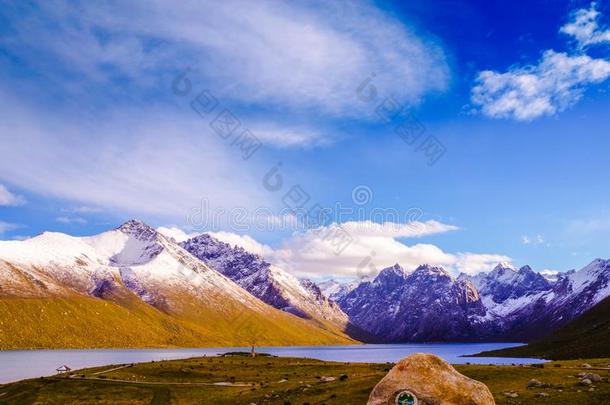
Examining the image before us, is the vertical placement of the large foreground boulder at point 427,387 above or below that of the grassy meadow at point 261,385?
above

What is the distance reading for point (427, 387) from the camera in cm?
2814

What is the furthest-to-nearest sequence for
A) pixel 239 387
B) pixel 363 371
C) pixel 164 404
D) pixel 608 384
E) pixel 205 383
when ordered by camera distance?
pixel 363 371
pixel 205 383
pixel 239 387
pixel 164 404
pixel 608 384

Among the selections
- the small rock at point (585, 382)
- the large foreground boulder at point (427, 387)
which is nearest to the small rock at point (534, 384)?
the small rock at point (585, 382)

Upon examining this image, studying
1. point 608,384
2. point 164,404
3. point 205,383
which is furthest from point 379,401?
point 205,383

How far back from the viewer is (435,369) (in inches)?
1139

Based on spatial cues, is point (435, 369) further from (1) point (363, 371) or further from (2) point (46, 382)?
(2) point (46, 382)

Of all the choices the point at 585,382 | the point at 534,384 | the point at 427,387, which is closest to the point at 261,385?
the point at 534,384

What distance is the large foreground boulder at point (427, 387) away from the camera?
27719 millimetres

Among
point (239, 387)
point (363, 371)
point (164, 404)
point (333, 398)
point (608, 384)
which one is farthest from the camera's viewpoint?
point (363, 371)

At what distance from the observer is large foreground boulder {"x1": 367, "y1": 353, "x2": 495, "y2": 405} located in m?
27.7

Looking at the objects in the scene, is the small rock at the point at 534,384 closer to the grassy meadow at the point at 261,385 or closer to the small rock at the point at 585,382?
the grassy meadow at the point at 261,385

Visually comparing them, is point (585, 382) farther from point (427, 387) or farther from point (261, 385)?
point (261, 385)

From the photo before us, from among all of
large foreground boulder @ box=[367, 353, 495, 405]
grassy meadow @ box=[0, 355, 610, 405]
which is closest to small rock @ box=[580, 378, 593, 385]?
grassy meadow @ box=[0, 355, 610, 405]

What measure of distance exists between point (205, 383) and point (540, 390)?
48448mm
